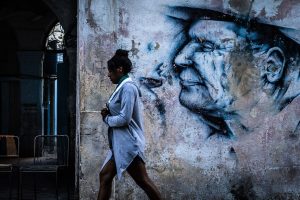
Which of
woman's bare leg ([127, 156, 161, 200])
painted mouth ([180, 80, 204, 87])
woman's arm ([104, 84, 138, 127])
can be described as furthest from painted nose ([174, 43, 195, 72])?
woman's bare leg ([127, 156, 161, 200])

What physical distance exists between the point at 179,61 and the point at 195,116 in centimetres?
73

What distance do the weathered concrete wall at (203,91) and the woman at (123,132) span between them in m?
1.69

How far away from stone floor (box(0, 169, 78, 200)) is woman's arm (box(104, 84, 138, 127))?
3174 mm

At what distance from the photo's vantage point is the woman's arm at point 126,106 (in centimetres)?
629

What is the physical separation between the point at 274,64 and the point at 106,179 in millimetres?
3111

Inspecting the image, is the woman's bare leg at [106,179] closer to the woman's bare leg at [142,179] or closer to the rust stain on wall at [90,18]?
the woman's bare leg at [142,179]

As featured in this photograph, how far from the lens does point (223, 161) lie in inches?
328

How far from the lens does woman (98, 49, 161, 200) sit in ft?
20.7

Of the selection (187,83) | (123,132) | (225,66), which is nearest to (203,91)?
(187,83)

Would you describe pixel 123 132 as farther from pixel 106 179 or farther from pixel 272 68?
pixel 272 68

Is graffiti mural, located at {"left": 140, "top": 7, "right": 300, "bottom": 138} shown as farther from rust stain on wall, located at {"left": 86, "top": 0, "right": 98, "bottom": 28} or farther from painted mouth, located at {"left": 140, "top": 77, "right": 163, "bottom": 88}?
rust stain on wall, located at {"left": 86, "top": 0, "right": 98, "bottom": 28}

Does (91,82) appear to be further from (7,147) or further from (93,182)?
(7,147)

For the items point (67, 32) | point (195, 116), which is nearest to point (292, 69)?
point (195, 116)

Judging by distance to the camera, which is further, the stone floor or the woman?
the stone floor
